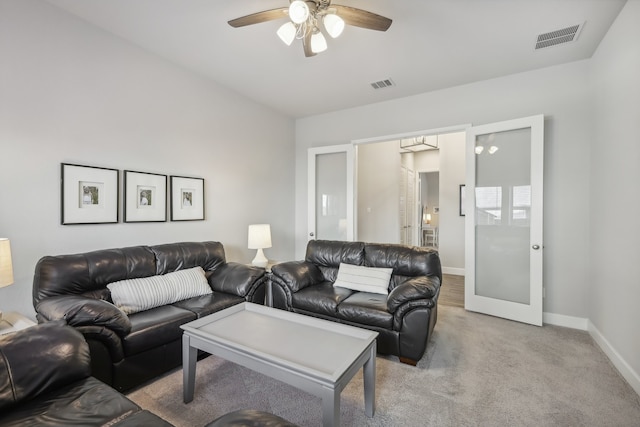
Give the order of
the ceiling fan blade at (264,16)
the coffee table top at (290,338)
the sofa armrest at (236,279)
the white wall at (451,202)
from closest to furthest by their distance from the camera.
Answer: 1. the coffee table top at (290,338)
2. the ceiling fan blade at (264,16)
3. the sofa armrest at (236,279)
4. the white wall at (451,202)

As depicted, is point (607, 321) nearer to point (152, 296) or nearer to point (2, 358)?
point (152, 296)

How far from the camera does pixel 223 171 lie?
3924mm

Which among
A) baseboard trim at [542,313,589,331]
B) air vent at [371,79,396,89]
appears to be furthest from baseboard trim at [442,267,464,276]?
air vent at [371,79,396,89]

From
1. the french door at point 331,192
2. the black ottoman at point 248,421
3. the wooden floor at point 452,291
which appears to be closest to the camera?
the black ottoman at point 248,421

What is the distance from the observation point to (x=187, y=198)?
3475 mm

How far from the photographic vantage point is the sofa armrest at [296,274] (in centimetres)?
307

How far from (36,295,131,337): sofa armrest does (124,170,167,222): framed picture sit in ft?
3.70

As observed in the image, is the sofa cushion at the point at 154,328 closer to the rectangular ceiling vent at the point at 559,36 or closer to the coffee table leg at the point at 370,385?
the coffee table leg at the point at 370,385

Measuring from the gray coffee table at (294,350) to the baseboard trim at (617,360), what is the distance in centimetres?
195

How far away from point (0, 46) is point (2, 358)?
2.30 metres

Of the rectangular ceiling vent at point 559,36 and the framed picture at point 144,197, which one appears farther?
the framed picture at point 144,197

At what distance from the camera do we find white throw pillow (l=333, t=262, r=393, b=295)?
3.01m

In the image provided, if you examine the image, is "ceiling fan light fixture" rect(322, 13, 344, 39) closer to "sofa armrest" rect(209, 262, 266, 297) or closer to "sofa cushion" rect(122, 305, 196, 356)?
"sofa armrest" rect(209, 262, 266, 297)

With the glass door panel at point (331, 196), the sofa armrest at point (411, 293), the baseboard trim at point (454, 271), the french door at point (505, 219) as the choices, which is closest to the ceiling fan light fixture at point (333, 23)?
the sofa armrest at point (411, 293)
